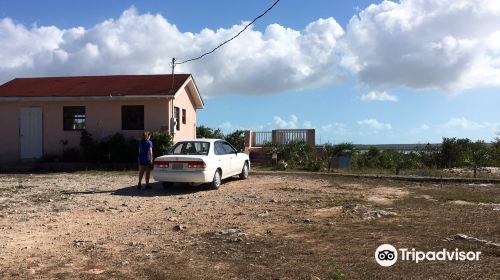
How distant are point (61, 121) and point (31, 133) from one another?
1.59 m

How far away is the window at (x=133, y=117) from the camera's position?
75.5 ft

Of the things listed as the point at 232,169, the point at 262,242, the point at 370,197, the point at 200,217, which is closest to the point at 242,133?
the point at 232,169

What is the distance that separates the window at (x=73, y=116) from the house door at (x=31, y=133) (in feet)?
3.88

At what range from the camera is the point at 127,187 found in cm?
1482

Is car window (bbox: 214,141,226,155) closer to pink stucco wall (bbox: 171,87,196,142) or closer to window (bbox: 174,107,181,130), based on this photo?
pink stucco wall (bbox: 171,87,196,142)

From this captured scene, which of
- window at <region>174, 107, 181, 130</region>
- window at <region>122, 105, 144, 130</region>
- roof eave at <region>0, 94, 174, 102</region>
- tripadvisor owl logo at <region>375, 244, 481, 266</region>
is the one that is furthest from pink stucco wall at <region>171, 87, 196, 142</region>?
tripadvisor owl logo at <region>375, 244, 481, 266</region>

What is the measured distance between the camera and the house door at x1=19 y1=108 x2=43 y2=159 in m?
23.3

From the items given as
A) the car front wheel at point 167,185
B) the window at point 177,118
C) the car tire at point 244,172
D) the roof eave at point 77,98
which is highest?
the roof eave at point 77,98

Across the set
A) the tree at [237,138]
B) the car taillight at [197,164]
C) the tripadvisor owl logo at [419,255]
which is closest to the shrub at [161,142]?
the car taillight at [197,164]

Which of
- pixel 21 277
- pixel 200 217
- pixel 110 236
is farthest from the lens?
pixel 200 217

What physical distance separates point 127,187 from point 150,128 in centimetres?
826

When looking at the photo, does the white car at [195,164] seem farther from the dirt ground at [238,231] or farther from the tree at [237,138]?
the tree at [237,138]

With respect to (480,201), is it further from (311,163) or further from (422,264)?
(311,163)

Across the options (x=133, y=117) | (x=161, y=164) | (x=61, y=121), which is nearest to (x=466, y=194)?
(x=161, y=164)
